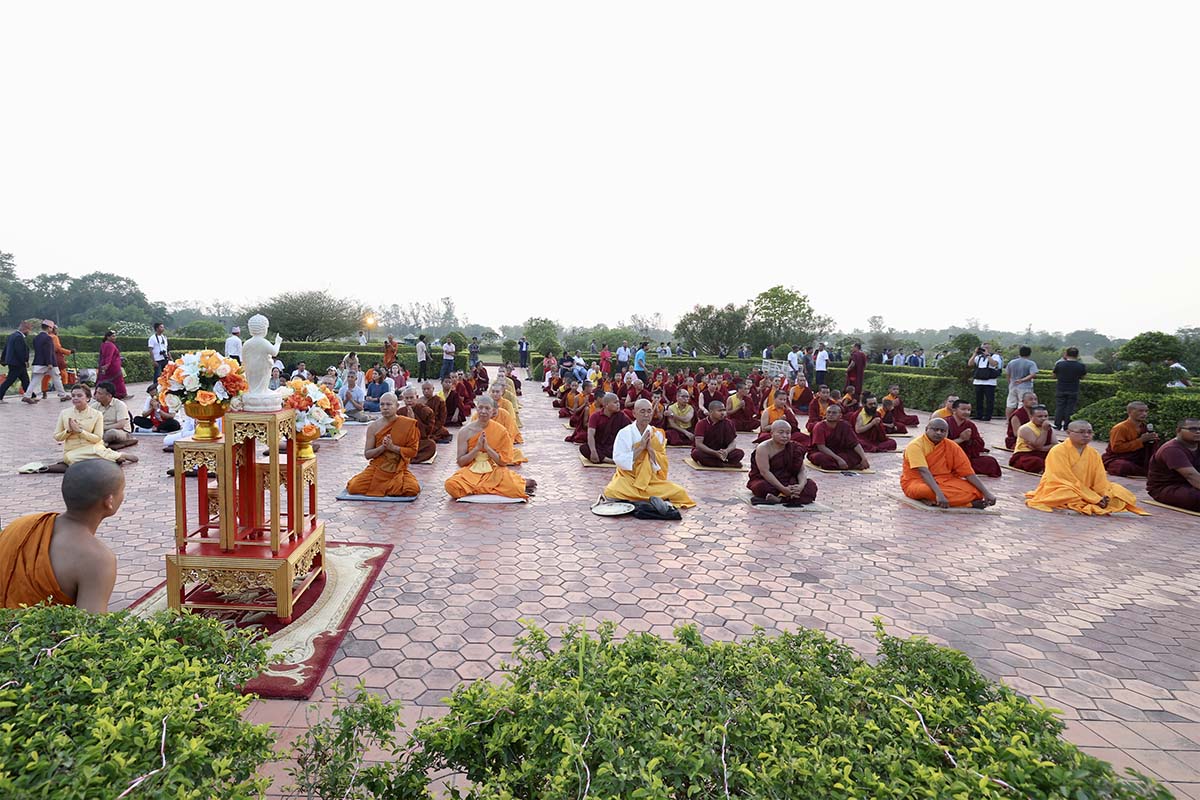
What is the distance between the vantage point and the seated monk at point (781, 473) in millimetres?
8406

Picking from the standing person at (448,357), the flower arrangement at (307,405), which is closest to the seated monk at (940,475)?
the flower arrangement at (307,405)

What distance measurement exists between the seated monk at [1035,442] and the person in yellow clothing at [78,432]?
15.1 metres

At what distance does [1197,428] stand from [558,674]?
1054cm

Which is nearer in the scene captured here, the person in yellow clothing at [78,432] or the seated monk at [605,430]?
the person in yellow clothing at [78,432]

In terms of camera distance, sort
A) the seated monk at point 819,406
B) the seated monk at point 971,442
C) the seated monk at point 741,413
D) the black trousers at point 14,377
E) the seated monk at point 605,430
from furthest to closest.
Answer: the seated monk at point 741,413 < the black trousers at point 14,377 < the seated monk at point 819,406 < the seated monk at point 605,430 < the seated monk at point 971,442

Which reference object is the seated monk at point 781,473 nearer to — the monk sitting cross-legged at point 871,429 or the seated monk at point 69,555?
the monk sitting cross-legged at point 871,429

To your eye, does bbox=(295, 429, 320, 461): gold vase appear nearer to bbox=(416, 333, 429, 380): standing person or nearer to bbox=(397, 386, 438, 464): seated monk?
bbox=(397, 386, 438, 464): seated monk

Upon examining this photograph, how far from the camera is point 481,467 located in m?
8.45

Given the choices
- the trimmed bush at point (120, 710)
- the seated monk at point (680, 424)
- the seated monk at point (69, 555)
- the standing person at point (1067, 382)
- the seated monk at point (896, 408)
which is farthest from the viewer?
the seated monk at point (896, 408)

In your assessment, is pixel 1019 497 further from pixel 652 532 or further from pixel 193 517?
pixel 193 517

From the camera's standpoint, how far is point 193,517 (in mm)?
7094

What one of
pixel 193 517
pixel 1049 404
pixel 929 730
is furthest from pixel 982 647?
pixel 1049 404

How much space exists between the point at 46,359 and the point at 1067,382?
24976mm

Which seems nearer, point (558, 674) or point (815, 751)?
point (815, 751)
